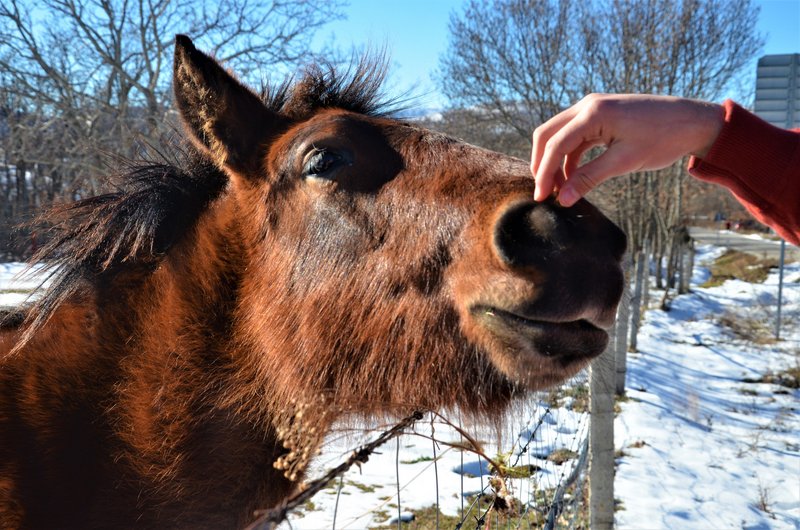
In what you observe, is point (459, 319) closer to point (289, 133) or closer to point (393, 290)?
point (393, 290)

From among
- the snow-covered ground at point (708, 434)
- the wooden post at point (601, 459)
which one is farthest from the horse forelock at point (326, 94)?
the snow-covered ground at point (708, 434)

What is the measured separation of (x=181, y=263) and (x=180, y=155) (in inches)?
25.9

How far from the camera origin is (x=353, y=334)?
215 centimetres

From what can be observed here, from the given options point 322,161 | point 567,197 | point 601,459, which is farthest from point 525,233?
point 601,459

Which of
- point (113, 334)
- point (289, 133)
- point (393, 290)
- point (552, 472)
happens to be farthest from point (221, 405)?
point (552, 472)

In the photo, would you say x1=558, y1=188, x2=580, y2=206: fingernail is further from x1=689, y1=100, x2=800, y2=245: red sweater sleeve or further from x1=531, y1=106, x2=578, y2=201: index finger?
x1=689, y1=100, x2=800, y2=245: red sweater sleeve

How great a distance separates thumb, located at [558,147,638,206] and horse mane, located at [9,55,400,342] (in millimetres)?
1414

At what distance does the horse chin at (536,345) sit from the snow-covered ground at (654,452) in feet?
1.09

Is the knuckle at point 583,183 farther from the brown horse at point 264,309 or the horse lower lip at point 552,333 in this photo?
the horse lower lip at point 552,333

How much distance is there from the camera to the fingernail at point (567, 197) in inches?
64.7

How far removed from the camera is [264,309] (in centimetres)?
228

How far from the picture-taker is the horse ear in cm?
236

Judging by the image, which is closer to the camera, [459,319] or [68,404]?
[459,319]

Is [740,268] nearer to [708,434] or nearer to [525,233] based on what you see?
[708,434]
